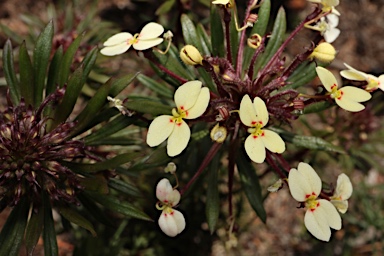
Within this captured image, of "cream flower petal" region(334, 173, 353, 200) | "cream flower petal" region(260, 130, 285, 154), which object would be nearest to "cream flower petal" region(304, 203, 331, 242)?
"cream flower petal" region(334, 173, 353, 200)

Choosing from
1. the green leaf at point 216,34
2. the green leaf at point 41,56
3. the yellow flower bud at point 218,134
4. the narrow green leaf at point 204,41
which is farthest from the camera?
the narrow green leaf at point 204,41

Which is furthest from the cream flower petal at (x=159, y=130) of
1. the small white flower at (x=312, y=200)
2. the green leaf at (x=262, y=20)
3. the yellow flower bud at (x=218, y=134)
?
the green leaf at (x=262, y=20)

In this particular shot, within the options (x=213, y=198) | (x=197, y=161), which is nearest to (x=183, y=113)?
(x=213, y=198)

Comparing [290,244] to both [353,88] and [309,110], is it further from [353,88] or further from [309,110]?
[353,88]

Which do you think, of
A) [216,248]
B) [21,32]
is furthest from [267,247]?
[21,32]

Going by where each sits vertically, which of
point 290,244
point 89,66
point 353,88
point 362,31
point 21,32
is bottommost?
point 290,244

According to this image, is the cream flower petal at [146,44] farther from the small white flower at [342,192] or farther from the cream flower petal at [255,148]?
the small white flower at [342,192]

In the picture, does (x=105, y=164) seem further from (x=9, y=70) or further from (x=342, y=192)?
(x=342, y=192)
